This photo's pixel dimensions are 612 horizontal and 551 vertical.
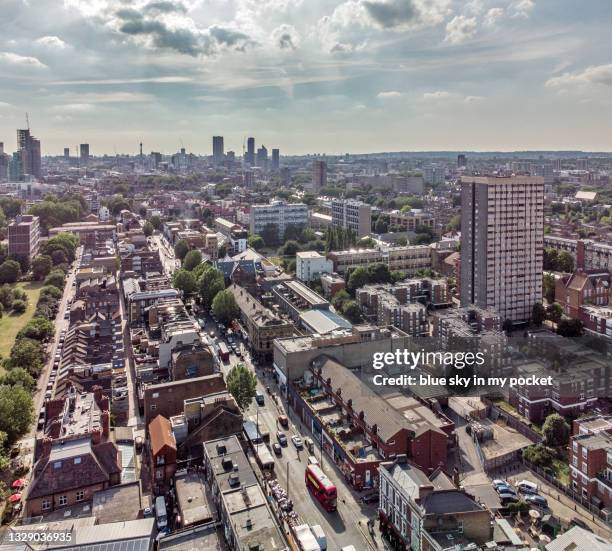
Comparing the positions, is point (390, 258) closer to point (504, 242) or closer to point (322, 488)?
point (504, 242)

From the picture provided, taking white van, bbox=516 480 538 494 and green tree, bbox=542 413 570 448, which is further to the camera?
green tree, bbox=542 413 570 448

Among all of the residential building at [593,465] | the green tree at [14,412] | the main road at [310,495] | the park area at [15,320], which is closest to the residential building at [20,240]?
the park area at [15,320]

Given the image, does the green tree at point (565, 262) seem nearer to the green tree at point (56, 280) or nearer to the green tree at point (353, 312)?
the green tree at point (353, 312)

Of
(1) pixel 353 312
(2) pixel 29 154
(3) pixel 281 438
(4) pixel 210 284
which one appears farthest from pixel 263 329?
(2) pixel 29 154

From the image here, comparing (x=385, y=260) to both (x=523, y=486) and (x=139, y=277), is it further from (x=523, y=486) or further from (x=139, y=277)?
(x=523, y=486)

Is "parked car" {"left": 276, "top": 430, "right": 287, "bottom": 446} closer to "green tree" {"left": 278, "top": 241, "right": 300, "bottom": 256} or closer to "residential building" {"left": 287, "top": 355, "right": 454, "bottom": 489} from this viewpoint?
"residential building" {"left": 287, "top": 355, "right": 454, "bottom": 489}

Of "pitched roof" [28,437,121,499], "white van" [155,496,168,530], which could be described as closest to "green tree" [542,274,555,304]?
"white van" [155,496,168,530]
